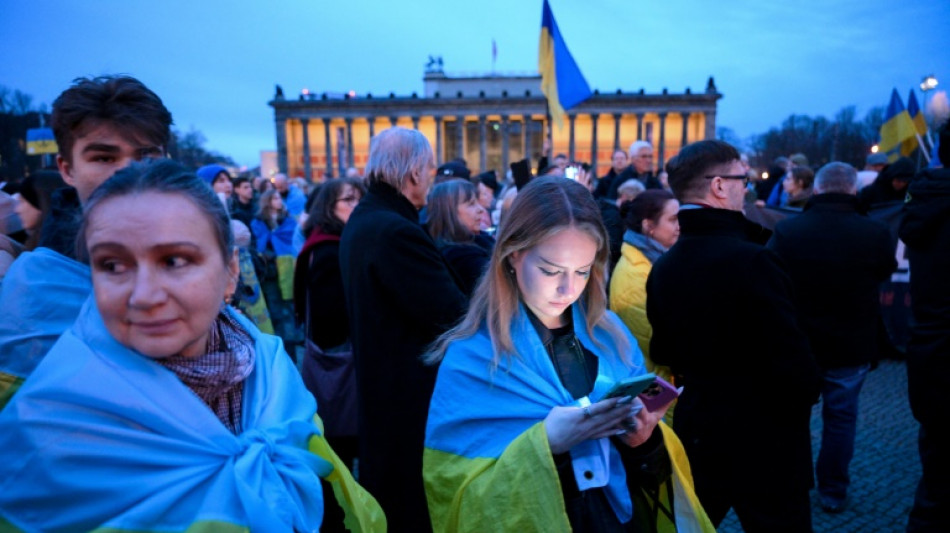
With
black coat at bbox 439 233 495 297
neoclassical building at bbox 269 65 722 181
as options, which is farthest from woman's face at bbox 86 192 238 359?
neoclassical building at bbox 269 65 722 181

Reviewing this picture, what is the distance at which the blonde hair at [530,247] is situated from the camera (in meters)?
1.96

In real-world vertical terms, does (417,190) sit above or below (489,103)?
below

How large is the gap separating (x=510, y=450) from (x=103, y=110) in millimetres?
1720

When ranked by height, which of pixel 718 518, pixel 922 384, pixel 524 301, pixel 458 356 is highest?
pixel 524 301

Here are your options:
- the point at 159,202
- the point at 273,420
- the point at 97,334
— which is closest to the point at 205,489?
the point at 273,420

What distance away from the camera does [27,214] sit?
2.41m

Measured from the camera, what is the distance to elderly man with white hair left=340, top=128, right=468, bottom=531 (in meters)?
2.82

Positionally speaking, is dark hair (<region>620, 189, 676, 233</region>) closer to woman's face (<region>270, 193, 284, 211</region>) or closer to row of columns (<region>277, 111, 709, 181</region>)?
woman's face (<region>270, 193, 284, 211</region>)

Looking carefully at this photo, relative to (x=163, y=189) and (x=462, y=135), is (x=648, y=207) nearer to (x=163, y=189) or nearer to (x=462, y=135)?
(x=163, y=189)

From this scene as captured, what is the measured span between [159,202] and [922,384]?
416cm

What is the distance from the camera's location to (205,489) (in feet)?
3.94

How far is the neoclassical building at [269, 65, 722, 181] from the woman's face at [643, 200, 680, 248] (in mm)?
59786

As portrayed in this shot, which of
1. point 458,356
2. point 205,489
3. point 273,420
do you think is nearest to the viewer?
point 205,489

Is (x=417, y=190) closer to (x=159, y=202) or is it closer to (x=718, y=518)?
(x=159, y=202)
